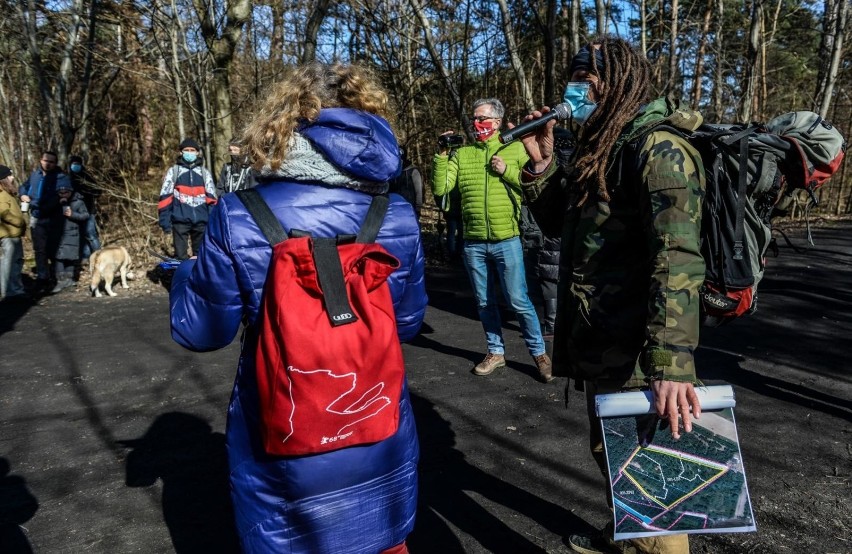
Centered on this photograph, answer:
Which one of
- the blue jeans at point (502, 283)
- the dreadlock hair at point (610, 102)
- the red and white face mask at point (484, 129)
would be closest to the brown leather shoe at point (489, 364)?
the blue jeans at point (502, 283)

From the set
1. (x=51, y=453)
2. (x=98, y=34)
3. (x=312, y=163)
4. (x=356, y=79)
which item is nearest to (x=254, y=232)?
(x=312, y=163)

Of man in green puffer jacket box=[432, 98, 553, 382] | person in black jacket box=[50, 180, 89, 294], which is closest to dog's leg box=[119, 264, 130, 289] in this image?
person in black jacket box=[50, 180, 89, 294]

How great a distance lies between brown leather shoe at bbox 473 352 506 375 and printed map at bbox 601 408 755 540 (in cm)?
318

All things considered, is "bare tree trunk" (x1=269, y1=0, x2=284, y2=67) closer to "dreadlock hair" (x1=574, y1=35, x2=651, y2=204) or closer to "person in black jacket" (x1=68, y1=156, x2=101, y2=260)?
"person in black jacket" (x1=68, y1=156, x2=101, y2=260)

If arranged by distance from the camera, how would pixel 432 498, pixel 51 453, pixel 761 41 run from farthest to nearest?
1. pixel 761 41
2. pixel 51 453
3. pixel 432 498

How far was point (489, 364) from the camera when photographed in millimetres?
5184

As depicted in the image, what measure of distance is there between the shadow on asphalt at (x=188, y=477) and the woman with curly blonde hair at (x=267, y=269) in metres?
1.27

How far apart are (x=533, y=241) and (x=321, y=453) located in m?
4.77

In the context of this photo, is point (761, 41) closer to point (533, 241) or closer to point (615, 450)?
point (533, 241)

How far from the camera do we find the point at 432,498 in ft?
10.7

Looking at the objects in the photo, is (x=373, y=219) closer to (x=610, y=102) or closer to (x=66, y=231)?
(x=610, y=102)

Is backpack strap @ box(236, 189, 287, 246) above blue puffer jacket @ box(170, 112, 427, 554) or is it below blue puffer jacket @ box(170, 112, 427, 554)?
above

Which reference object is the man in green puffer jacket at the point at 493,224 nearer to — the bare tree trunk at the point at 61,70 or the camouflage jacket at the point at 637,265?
the camouflage jacket at the point at 637,265

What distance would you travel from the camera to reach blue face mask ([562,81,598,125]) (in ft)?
7.34
